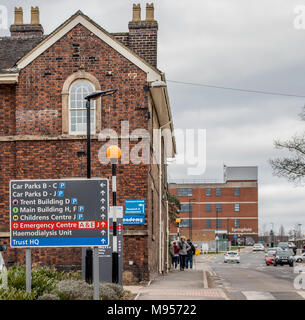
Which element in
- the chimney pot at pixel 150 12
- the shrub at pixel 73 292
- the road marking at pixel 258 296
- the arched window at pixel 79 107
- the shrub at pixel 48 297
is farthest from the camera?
the chimney pot at pixel 150 12

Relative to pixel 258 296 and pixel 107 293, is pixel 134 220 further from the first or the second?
pixel 107 293

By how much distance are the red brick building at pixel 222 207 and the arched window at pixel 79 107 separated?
90.9m

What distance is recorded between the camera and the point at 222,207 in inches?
4446

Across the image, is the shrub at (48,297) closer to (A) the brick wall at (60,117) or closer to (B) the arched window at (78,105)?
(A) the brick wall at (60,117)

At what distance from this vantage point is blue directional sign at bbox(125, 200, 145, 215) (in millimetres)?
20672

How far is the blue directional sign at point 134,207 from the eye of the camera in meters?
20.7

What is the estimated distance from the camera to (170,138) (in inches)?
1314

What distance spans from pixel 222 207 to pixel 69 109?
93.6 meters

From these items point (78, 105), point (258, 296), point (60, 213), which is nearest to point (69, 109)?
point (78, 105)

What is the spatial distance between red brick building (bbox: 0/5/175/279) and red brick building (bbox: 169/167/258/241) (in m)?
91.0

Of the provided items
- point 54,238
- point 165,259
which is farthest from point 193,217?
point 54,238

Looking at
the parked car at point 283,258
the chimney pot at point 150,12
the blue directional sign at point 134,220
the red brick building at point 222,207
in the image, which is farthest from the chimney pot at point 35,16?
the red brick building at point 222,207

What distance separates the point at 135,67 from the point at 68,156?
400cm

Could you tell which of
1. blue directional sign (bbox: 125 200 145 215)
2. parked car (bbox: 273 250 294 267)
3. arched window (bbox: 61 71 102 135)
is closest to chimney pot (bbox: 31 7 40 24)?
arched window (bbox: 61 71 102 135)
